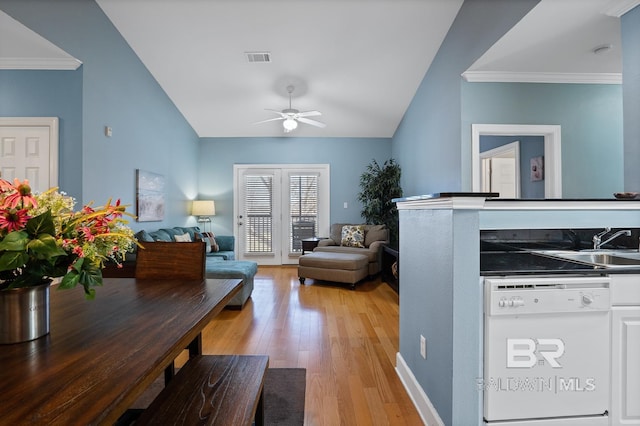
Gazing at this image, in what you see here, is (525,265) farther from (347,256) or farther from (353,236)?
(353,236)

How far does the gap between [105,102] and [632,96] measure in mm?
4782

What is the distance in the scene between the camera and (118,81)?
3.77 meters

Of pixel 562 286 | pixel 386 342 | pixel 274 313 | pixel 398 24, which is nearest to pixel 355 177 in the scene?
pixel 398 24

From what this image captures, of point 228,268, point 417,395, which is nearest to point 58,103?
point 228,268

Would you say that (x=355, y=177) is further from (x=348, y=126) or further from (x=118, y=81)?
(x=118, y=81)

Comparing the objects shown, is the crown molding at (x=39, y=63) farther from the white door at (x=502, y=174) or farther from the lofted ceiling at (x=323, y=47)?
the white door at (x=502, y=174)

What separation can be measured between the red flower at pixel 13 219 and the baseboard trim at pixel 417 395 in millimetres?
1856

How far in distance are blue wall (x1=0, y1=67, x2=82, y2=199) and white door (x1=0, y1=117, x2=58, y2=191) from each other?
0.21 feet

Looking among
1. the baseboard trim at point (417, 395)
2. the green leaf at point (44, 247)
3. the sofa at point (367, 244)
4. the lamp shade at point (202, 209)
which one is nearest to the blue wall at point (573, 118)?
the sofa at point (367, 244)

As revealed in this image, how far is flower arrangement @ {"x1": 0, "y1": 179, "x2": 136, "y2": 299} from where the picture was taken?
84 centimetres

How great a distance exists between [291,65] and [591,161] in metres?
3.76

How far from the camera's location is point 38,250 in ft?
2.74

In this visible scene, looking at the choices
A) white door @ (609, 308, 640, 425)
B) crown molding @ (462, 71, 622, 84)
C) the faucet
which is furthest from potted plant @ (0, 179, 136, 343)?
crown molding @ (462, 71, 622, 84)

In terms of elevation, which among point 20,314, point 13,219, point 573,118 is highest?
point 573,118
